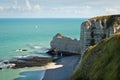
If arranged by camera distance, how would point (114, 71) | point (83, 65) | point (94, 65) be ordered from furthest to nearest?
point (83, 65), point (94, 65), point (114, 71)

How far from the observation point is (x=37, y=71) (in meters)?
91.4

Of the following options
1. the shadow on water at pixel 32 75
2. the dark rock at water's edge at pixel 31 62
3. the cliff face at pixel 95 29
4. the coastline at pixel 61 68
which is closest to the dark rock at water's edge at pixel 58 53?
the coastline at pixel 61 68

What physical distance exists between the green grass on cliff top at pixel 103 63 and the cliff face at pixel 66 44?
64070 mm

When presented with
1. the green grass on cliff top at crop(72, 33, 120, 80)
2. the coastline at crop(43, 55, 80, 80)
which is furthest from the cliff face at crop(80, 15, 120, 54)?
the green grass on cliff top at crop(72, 33, 120, 80)

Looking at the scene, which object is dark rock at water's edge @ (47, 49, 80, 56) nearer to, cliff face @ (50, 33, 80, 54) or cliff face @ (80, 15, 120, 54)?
cliff face @ (50, 33, 80, 54)

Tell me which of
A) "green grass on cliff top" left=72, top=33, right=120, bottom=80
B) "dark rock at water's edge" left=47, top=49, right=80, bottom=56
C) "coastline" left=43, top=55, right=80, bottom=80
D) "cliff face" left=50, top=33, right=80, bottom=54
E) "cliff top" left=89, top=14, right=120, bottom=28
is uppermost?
"cliff top" left=89, top=14, right=120, bottom=28

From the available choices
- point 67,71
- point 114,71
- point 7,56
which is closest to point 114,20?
point 67,71

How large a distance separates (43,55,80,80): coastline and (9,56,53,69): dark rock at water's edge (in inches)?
117

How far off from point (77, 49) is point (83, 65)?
66485 mm

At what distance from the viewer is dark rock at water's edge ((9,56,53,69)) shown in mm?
99731

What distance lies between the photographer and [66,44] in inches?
5002

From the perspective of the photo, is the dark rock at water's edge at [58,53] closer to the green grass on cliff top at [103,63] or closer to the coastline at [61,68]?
the coastline at [61,68]

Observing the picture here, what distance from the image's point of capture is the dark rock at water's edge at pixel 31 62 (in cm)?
9973

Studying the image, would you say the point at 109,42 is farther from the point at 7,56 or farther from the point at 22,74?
the point at 7,56
